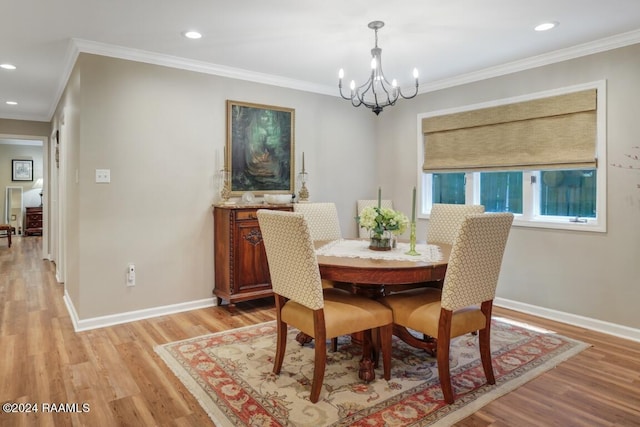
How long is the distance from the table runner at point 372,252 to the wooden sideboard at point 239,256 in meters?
0.97

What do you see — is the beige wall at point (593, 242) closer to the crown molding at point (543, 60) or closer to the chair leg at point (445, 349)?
the crown molding at point (543, 60)

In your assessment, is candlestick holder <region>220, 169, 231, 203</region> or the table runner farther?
candlestick holder <region>220, 169, 231, 203</region>

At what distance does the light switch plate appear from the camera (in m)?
3.41

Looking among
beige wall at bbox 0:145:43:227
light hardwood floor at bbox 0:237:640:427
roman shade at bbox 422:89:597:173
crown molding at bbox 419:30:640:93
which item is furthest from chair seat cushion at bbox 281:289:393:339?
beige wall at bbox 0:145:43:227

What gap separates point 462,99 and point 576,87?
1104 millimetres

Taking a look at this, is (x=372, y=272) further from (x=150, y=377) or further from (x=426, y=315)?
(x=150, y=377)

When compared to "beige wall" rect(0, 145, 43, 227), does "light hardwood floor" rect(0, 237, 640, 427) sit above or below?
below

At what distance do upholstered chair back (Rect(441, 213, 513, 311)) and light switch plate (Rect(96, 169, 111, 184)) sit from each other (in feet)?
9.33

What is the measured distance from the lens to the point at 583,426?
78.5 inches

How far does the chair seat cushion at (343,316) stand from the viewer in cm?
223

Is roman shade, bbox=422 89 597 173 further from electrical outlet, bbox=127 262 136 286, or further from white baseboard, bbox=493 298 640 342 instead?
electrical outlet, bbox=127 262 136 286

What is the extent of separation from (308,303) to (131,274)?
213 centimetres

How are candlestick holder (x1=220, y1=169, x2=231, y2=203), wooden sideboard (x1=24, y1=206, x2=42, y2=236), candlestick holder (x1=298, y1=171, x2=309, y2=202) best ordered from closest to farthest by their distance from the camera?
1. candlestick holder (x1=220, y1=169, x2=231, y2=203)
2. candlestick holder (x1=298, y1=171, x2=309, y2=202)
3. wooden sideboard (x1=24, y1=206, x2=42, y2=236)

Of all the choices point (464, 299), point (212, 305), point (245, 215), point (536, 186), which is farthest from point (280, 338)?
point (536, 186)
